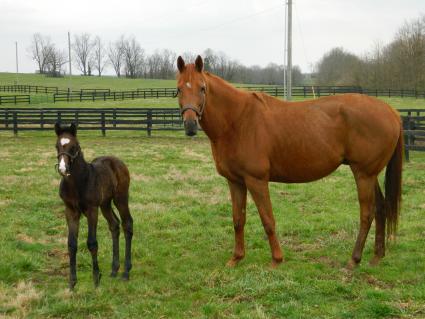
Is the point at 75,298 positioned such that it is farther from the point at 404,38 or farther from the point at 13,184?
the point at 404,38

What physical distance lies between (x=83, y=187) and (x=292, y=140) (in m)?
2.48

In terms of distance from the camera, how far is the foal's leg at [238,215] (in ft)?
18.8

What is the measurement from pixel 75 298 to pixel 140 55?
106414mm

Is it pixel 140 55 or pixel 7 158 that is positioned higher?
pixel 140 55

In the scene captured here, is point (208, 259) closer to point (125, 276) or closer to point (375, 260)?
point (125, 276)

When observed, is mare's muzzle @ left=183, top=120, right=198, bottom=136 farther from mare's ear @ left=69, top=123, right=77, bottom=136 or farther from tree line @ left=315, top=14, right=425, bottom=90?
tree line @ left=315, top=14, right=425, bottom=90

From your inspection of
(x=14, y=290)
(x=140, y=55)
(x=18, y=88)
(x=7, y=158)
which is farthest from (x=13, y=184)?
(x=140, y=55)

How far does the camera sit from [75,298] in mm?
4602

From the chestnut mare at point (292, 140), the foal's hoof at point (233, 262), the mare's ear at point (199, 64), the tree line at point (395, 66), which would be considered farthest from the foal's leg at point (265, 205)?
the tree line at point (395, 66)

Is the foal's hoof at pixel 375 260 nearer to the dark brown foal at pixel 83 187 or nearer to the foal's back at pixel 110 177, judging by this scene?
the dark brown foal at pixel 83 187

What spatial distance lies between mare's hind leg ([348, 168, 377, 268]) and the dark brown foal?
274 centimetres

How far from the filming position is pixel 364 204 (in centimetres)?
559

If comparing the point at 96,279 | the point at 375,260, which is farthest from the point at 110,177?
the point at 375,260

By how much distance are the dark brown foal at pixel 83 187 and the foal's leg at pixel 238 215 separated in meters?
1.34
